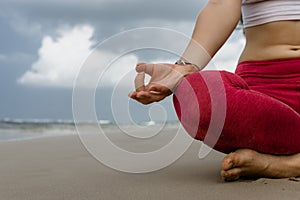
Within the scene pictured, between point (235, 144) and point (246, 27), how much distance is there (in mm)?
545

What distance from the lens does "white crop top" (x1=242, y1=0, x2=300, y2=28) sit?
182 centimetres

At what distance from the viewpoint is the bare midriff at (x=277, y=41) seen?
179 cm

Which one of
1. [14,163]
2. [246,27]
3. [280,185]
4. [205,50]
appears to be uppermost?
[246,27]

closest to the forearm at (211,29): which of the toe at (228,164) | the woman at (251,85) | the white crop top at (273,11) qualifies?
the woman at (251,85)

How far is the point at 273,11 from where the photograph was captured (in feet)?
6.00

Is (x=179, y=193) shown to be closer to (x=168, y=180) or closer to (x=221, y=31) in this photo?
(x=168, y=180)

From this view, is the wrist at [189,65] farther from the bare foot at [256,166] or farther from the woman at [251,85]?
the bare foot at [256,166]

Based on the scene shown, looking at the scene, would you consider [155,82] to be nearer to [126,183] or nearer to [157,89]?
[157,89]

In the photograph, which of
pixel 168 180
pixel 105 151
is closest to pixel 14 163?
pixel 105 151

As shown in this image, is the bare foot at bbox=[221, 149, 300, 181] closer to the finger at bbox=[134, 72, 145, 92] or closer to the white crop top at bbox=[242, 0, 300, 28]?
the finger at bbox=[134, 72, 145, 92]

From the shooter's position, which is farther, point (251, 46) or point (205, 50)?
point (251, 46)

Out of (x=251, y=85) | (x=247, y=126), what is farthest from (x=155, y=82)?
(x=251, y=85)

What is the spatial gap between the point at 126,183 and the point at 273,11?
2.68 ft

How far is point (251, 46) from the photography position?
188 centimetres
